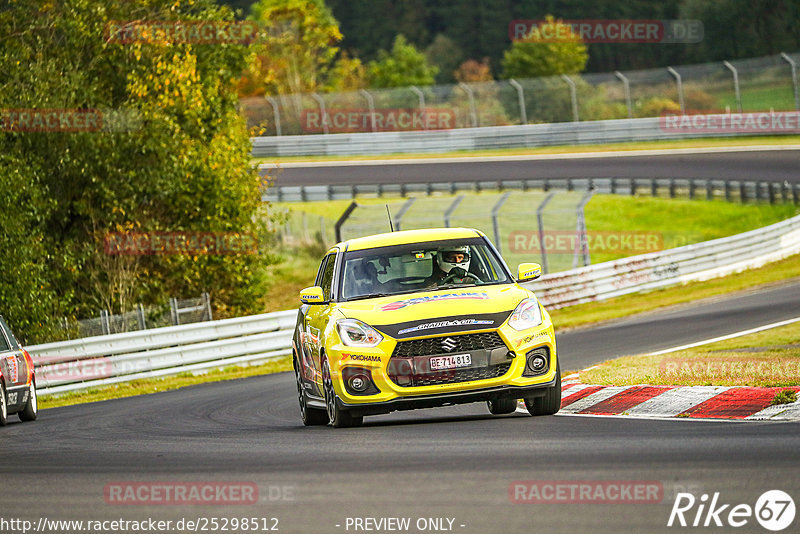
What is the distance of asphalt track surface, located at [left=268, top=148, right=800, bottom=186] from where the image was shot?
4466 centimetres

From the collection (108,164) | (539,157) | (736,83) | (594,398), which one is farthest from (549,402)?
(539,157)

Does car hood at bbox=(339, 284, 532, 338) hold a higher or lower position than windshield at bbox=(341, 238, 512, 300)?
lower

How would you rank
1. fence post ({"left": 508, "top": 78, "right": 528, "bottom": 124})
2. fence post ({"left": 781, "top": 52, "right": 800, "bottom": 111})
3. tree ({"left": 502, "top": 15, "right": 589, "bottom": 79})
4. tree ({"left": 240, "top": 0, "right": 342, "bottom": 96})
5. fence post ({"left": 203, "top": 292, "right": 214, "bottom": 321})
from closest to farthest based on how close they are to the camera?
fence post ({"left": 203, "top": 292, "right": 214, "bottom": 321})
fence post ({"left": 781, "top": 52, "right": 800, "bottom": 111})
fence post ({"left": 508, "top": 78, "right": 528, "bottom": 124})
tree ({"left": 240, "top": 0, "right": 342, "bottom": 96})
tree ({"left": 502, "top": 15, "right": 589, "bottom": 79})

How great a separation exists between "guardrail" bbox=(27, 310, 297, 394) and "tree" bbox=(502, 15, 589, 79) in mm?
62508

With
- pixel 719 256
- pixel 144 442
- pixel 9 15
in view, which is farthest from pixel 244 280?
pixel 144 442

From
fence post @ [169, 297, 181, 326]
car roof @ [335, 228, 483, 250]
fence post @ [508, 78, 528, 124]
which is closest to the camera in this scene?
car roof @ [335, 228, 483, 250]

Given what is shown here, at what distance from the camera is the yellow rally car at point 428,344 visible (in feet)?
32.5

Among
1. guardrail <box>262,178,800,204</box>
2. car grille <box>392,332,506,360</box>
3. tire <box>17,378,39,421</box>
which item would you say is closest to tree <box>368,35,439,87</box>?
guardrail <box>262,178,800,204</box>

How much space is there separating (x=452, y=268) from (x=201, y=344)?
497 inches

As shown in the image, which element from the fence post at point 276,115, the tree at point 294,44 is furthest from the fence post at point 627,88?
the tree at point 294,44

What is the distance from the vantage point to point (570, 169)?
1873 inches

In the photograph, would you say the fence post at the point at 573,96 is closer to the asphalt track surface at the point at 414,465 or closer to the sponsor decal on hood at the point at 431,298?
the asphalt track surface at the point at 414,465

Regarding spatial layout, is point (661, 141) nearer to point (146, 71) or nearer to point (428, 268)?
point (146, 71)

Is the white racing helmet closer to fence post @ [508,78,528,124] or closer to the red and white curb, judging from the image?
the red and white curb
